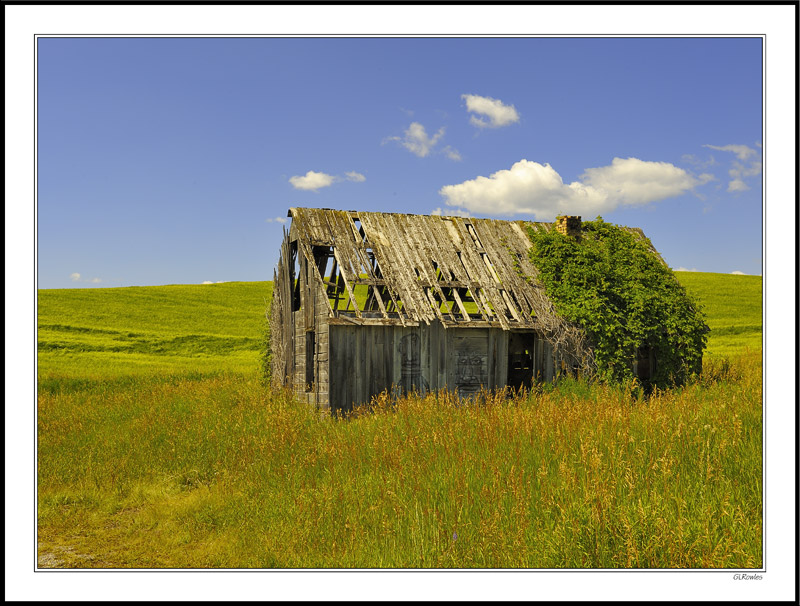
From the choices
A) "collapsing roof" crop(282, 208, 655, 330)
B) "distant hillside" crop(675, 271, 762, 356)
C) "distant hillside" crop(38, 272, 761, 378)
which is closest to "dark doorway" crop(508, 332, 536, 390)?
"collapsing roof" crop(282, 208, 655, 330)

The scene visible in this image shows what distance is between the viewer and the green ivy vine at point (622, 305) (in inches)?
520

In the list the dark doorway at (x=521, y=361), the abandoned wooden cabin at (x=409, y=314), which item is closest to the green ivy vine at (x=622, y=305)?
the abandoned wooden cabin at (x=409, y=314)

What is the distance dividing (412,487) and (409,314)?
22.9ft

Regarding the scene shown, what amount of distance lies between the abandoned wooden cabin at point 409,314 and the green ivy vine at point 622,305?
45 centimetres

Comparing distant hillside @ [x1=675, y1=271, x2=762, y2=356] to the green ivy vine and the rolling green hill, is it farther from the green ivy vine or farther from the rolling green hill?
the rolling green hill

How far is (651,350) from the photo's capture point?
1456 centimetres

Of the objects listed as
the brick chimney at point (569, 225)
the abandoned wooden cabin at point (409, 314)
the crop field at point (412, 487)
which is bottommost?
the crop field at point (412, 487)

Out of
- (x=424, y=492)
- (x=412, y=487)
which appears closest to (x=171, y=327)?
(x=412, y=487)

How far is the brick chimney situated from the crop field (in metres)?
5.36

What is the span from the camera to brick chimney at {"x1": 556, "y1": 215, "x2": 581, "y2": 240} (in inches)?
619

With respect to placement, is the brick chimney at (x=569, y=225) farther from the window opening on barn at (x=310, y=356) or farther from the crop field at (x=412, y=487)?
the window opening on barn at (x=310, y=356)
